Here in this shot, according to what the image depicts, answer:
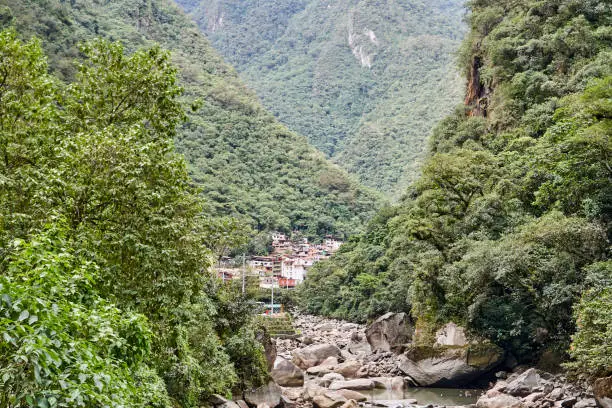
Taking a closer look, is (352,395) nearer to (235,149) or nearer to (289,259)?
(289,259)

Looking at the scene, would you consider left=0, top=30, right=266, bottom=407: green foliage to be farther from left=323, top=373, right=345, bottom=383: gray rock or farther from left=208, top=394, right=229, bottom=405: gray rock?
left=323, top=373, right=345, bottom=383: gray rock

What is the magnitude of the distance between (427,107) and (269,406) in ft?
460

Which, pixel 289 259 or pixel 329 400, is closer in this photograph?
pixel 329 400

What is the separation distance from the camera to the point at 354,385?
2730cm

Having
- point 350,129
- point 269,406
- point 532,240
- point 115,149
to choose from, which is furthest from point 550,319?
point 350,129

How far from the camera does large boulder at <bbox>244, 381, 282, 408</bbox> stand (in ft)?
69.4

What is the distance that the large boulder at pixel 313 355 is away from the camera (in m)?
34.3

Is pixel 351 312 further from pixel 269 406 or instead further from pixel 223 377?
pixel 223 377

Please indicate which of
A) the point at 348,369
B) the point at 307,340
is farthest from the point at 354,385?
the point at 307,340

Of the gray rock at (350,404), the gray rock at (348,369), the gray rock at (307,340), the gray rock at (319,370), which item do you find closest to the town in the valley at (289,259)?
the gray rock at (307,340)

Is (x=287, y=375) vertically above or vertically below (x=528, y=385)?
below

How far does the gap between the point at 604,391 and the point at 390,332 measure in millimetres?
19851

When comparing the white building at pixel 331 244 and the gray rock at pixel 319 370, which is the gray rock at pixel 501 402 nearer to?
the gray rock at pixel 319 370

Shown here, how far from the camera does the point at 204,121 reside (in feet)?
318
